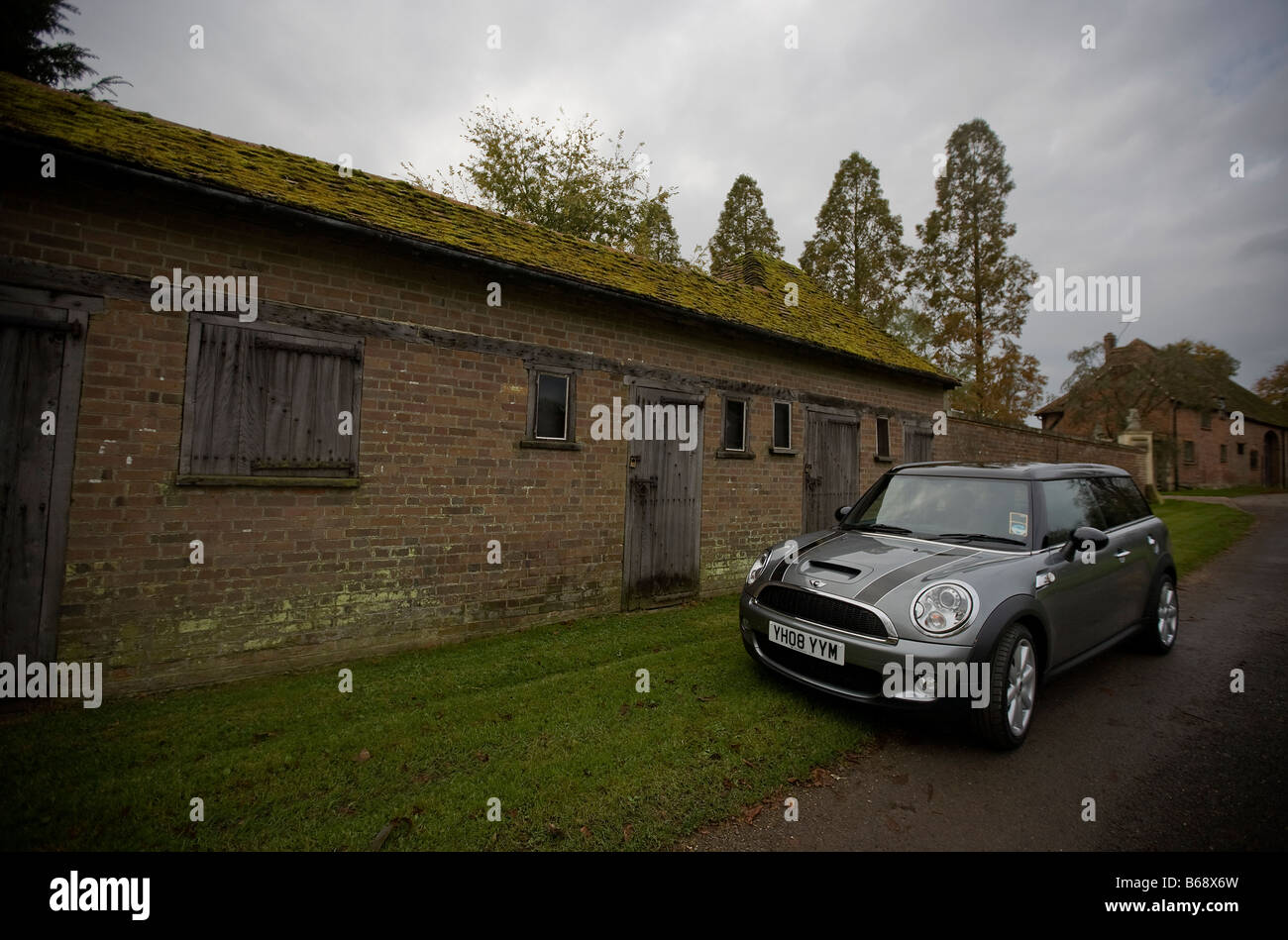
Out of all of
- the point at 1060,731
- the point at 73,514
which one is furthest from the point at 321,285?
the point at 1060,731

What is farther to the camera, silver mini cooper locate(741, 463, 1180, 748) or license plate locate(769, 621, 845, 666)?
license plate locate(769, 621, 845, 666)

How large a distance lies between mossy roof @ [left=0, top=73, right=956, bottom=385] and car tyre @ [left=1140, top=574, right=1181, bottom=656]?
5273 millimetres

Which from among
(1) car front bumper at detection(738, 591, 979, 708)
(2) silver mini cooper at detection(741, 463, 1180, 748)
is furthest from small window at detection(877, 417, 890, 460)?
(1) car front bumper at detection(738, 591, 979, 708)

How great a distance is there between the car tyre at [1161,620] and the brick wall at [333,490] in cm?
471

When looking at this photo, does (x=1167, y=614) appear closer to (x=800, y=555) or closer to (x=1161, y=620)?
(x=1161, y=620)

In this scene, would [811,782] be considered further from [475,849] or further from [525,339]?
[525,339]

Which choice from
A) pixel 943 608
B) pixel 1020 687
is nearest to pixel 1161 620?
pixel 1020 687

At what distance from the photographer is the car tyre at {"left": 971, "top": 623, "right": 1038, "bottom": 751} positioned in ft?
10.4

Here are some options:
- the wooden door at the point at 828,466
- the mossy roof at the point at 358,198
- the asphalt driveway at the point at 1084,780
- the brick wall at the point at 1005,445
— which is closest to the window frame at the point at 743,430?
the mossy roof at the point at 358,198

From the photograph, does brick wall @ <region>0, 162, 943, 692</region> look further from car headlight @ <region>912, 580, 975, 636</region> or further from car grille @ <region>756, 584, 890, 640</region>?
car headlight @ <region>912, 580, 975, 636</region>

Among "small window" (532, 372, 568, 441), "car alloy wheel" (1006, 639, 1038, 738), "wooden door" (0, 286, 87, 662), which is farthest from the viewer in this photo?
"small window" (532, 372, 568, 441)

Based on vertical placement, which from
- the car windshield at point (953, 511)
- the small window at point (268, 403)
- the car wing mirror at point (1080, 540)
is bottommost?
the car wing mirror at point (1080, 540)

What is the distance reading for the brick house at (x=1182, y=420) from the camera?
874 inches

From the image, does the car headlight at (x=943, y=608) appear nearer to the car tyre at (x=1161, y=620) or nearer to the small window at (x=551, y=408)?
the car tyre at (x=1161, y=620)
